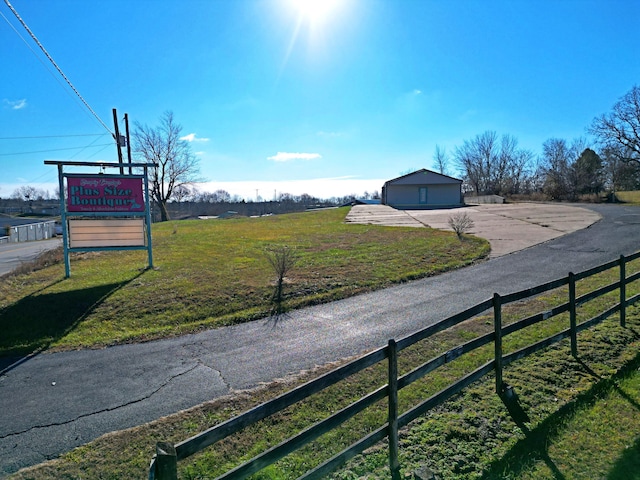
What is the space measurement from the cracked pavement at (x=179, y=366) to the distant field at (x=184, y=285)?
1.97ft

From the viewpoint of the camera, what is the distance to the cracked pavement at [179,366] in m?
3.80

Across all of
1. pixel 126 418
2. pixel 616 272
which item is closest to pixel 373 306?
pixel 126 418

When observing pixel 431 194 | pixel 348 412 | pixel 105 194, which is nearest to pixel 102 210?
pixel 105 194

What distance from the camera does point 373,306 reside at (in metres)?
7.80

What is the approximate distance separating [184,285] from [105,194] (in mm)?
3413

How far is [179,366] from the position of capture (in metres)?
5.21

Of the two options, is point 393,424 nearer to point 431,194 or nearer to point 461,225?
point 461,225

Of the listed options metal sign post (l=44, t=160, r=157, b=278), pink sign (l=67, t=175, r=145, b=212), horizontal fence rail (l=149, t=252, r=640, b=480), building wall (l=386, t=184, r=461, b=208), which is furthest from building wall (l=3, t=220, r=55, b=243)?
horizontal fence rail (l=149, t=252, r=640, b=480)

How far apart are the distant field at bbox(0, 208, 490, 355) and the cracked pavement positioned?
23.6 inches

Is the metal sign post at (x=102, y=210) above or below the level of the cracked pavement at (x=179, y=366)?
above

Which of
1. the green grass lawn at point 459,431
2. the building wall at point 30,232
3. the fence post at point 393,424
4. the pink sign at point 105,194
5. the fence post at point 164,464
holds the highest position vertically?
the pink sign at point 105,194

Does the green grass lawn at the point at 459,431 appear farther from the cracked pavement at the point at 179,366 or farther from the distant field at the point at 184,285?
the distant field at the point at 184,285

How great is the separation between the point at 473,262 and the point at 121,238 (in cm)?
1058

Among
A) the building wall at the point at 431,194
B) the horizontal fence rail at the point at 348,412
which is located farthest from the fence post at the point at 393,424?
the building wall at the point at 431,194
